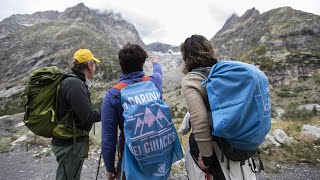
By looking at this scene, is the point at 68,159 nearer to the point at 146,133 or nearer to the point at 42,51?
the point at 146,133

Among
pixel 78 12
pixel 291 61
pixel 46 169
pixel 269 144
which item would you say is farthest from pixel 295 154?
pixel 78 12

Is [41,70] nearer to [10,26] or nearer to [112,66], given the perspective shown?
[112,66]

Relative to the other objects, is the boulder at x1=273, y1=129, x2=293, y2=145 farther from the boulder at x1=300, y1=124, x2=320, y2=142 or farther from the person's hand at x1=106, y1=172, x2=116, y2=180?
the person's hand at x1=106, y1=172, x2=116, y2=180

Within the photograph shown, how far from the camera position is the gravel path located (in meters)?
6.43

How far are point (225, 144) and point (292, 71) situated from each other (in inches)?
1517

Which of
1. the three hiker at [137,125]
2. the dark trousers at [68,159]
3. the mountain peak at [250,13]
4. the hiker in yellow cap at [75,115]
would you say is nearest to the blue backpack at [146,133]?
the three hiker at [137,125]

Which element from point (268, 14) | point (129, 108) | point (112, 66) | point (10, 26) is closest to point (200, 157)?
point (129, 108)

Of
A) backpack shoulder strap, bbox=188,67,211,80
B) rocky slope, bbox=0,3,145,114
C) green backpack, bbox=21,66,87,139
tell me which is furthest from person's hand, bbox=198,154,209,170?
rocky slope, bbox=0,3,145,114

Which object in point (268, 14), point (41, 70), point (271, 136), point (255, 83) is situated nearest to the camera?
point (255, 83)

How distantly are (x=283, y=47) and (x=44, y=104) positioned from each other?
6271 centimetres

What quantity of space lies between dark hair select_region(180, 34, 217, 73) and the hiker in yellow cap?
140 cm

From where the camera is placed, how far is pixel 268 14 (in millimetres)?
107625

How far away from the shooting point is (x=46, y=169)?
25.2ft

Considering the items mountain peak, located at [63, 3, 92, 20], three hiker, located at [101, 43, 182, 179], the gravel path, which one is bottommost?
the gravel path
